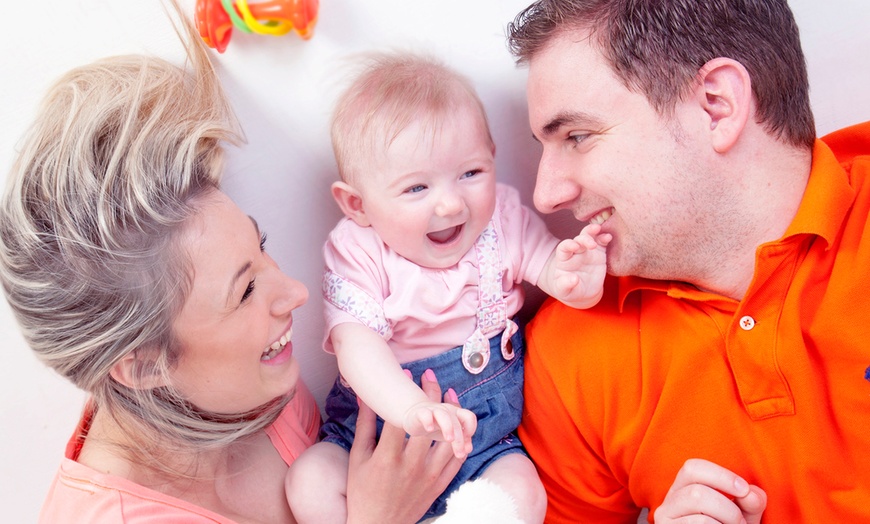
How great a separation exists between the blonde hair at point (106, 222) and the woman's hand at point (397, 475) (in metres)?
0.38

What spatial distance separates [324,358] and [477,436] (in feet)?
1.39

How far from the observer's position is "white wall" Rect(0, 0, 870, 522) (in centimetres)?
131

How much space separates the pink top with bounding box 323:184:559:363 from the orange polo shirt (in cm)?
14

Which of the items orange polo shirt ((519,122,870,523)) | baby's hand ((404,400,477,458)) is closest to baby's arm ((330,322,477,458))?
baby's hand ((404,400,477,458))

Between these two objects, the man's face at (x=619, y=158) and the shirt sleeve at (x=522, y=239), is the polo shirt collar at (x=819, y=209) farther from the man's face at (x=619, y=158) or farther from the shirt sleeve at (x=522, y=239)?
the shirt sleeve at (x=522, y=239)

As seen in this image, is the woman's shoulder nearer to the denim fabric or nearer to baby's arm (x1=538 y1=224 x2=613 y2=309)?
the denim fabric

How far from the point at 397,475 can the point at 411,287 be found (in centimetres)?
34

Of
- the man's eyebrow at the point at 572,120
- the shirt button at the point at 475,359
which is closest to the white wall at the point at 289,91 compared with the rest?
the man's eyebrow at the point at 572,120

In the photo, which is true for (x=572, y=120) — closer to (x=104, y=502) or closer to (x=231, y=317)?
(x=231, y=317)

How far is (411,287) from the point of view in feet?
4.53

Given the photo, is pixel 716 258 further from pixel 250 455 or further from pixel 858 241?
pixel 250 455

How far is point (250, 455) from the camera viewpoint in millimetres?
1491

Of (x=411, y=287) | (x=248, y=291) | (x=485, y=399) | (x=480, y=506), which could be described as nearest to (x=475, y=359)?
(x=485, y=399)

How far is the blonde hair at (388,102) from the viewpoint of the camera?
1312 mm
